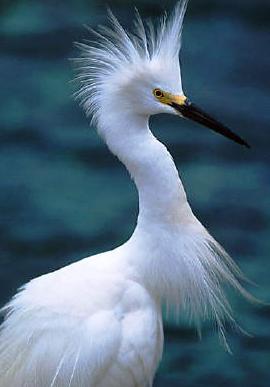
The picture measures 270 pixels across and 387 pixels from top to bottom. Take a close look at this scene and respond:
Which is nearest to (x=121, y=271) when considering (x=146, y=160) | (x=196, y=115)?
(x=146, y=160)

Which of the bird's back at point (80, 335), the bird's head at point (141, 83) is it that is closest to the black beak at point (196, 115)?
the bird's head at point (141, 83)

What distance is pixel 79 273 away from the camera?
2699 mm

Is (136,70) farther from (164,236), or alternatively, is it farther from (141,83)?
(164,236)

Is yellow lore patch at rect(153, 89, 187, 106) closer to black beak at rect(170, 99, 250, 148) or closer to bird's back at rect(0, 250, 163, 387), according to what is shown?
black beak at rect(170, 99, 250, 148)

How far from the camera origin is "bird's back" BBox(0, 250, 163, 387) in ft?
8.59

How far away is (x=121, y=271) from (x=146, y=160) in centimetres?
26

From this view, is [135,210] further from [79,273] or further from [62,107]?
[79,273]

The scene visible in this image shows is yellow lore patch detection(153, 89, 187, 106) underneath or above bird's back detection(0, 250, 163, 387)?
above

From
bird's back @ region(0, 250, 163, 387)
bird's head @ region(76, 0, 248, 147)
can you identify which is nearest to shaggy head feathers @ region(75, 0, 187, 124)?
bird's head @ region(76, 0, 248, 147)

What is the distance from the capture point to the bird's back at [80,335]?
2617mm

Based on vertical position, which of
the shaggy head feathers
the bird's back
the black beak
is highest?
the shaggy head feathers

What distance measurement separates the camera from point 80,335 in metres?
2.62

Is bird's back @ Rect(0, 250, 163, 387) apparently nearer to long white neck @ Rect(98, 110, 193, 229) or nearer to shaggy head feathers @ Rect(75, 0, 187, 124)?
long white neck @ Rect(98, 110, 193, 229)

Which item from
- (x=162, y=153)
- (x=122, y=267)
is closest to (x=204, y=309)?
(x=122, y=267)
